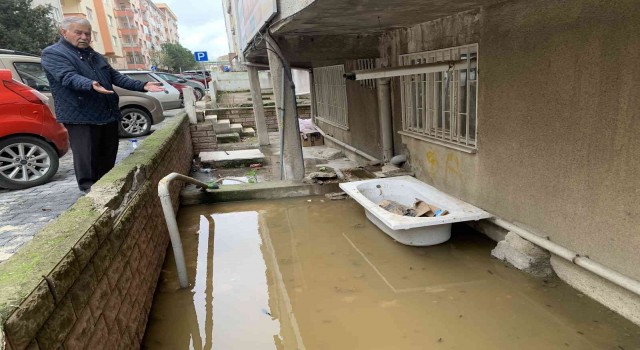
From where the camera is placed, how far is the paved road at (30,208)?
128 inches

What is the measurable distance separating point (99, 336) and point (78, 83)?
2.35 meters

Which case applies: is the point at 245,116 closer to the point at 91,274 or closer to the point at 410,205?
the point at 410,205

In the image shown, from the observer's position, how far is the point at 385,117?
6.64 m

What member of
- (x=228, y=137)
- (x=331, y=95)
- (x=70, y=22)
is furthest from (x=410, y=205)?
(x=228, y=137)

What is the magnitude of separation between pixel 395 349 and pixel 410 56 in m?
4.32

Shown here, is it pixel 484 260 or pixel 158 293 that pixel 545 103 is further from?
pixel 158 293

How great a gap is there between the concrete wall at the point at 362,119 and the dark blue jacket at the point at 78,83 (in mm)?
4535

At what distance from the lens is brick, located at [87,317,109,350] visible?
202 cm

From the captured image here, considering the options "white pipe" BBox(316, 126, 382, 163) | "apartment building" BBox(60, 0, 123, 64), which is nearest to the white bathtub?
"white pipe" BBox(316, 126, 382, 163)

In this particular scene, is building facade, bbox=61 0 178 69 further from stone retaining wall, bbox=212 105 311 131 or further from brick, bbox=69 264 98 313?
brick, bbox=69 264 98 313

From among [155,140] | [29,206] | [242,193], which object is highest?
[155,140]

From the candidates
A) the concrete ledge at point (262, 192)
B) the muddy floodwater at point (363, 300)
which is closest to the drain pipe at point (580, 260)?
the muddy floodwater at point (363, 300)

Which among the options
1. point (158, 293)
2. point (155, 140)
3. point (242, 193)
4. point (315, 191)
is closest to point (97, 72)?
point (155, 140)

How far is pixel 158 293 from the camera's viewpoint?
3.57 metres
